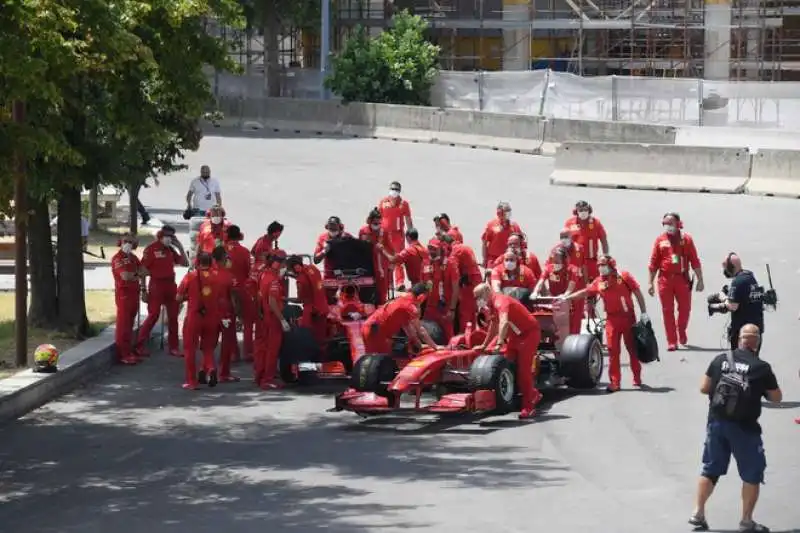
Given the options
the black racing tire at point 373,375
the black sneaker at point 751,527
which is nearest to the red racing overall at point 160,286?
the black racing tire at point 373,375

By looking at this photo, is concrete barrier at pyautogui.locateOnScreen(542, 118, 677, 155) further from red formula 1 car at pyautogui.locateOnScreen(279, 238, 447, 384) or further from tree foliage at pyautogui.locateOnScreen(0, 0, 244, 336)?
red formula 1 car at pyautogui.locateOnScreen(279, 238, 447, 384)

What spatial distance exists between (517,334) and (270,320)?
11.0ft

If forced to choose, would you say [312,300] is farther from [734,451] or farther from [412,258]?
[734,451]

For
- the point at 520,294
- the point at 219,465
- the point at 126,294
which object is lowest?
the point at 219,465

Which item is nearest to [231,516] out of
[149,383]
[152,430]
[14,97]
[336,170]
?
[152,430]

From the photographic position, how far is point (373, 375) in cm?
1761

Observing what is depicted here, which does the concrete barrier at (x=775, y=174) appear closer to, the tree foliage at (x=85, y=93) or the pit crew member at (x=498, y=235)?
the pit crew member at (x=498, y=235)

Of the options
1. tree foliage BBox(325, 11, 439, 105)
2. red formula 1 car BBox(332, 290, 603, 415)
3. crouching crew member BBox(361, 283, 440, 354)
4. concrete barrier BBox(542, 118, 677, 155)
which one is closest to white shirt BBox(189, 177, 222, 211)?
crouching crew member BBox(361, 283, 440, 354)

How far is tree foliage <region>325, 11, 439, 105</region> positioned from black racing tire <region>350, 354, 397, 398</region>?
3688 centimetres

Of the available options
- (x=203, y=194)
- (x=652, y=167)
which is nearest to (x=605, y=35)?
(x=652, y=167)

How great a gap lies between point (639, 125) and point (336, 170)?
24.4 feet

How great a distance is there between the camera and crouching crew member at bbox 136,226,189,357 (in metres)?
22.2

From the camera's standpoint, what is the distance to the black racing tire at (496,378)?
17453mm

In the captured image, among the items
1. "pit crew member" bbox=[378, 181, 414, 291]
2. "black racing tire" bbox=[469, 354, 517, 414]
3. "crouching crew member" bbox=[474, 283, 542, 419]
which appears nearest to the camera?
"black racing tire" bbox=[469, 354, 517, 414]
